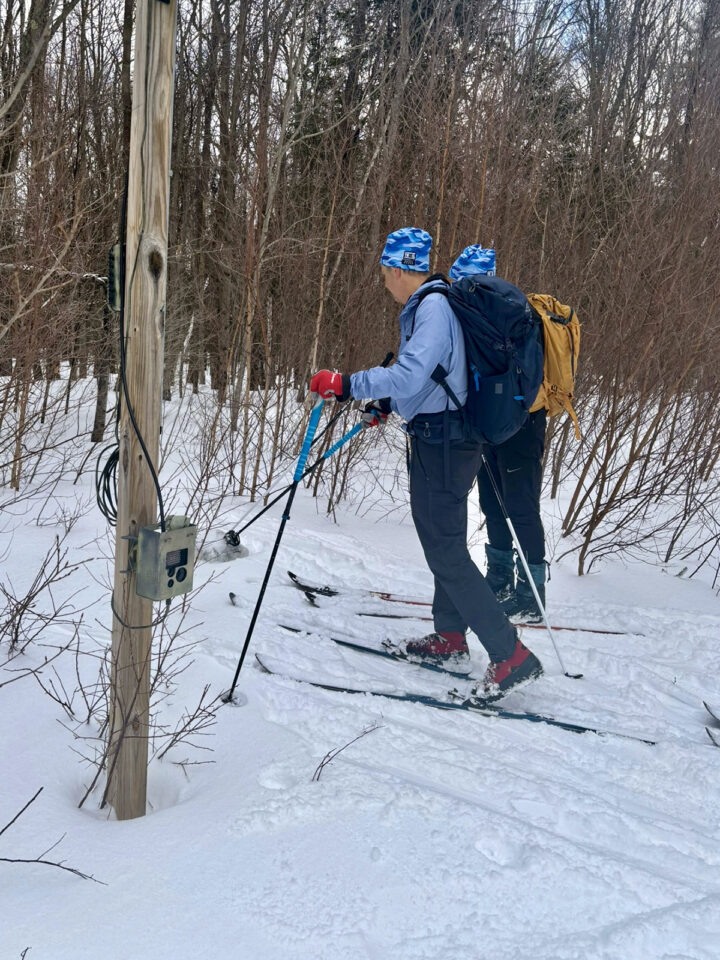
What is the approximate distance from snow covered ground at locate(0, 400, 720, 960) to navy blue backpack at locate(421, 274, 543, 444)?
1297 millimetres

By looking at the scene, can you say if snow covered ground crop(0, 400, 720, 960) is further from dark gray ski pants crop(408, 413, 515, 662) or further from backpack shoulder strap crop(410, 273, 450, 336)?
backpack shoulder strap crop(410, 273, 450, 336)

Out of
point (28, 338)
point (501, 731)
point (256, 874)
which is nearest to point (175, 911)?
point (256, 874)

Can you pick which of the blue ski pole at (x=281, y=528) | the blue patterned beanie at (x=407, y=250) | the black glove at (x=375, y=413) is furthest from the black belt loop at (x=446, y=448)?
the blue patterned beanie at (x=407, y=250)

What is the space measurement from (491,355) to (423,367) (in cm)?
35

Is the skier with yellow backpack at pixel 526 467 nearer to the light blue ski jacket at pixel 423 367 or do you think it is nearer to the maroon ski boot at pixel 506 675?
the maroon ski boot at pixel 506 675

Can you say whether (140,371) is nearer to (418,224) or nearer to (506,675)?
(506,675)

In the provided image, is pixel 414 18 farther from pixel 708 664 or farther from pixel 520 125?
pixel 708 664

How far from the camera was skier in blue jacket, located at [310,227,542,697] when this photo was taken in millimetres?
3107

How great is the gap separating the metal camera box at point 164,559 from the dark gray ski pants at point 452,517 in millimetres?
1374

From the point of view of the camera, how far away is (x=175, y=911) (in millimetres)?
1886

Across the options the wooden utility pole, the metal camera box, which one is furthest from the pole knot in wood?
the metal camera box

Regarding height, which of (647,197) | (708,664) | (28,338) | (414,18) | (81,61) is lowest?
(708,664)

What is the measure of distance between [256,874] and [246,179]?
6371mm

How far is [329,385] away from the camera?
9.80 ft
